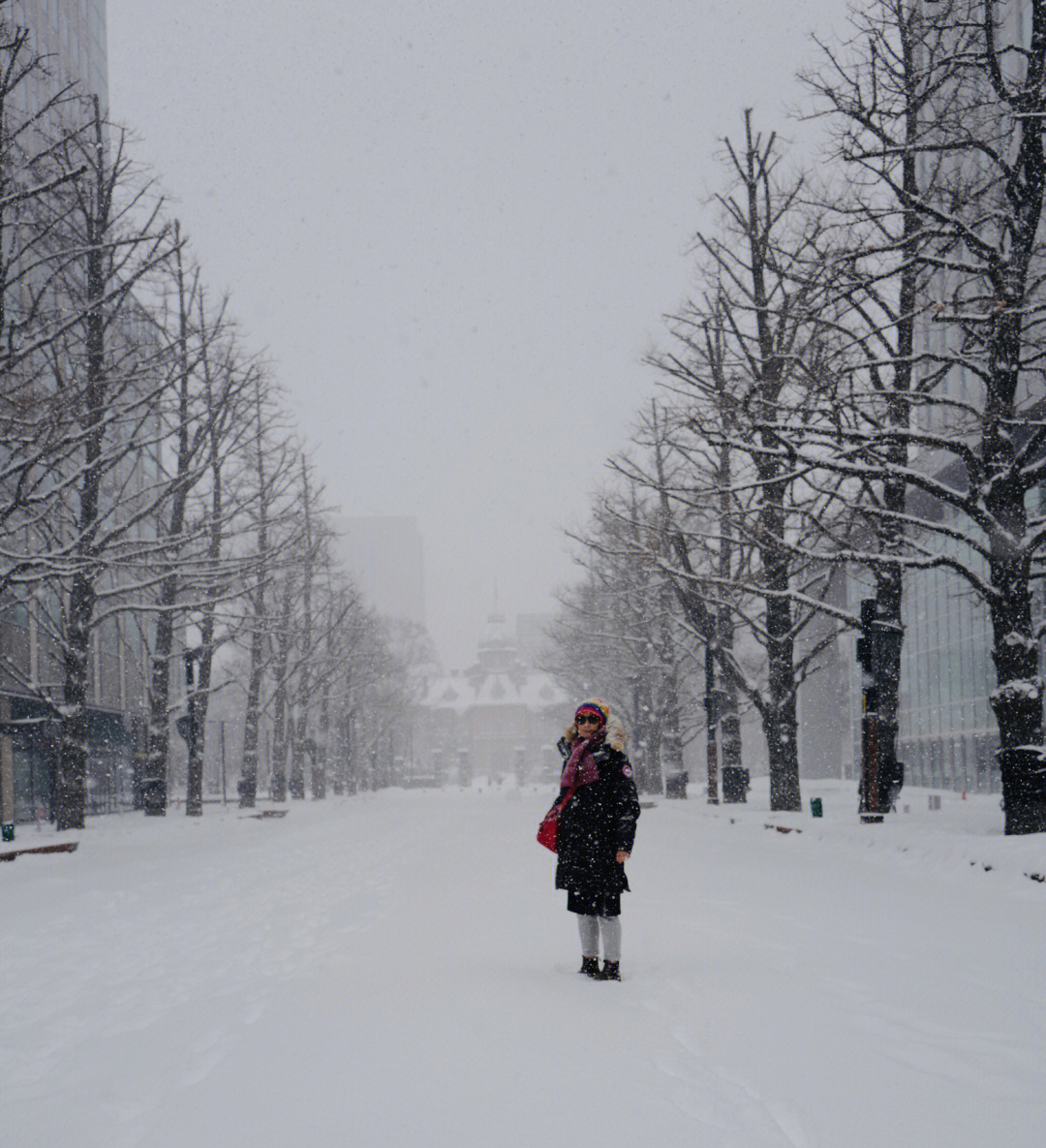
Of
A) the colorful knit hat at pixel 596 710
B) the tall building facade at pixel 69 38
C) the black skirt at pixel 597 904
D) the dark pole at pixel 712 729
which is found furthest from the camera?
the tall building facade at pixel 69 38

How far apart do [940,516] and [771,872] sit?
31.9 m

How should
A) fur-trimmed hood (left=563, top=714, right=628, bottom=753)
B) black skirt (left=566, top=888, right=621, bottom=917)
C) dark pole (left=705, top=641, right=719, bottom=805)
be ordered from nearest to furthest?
black skirt (left=566, top=888, right=621, bottom=917)
fur-trimmed hood (left=563, top=714, right=628, bottom=753)
dark pole (left=705, top=641, right=719, bottom=805)

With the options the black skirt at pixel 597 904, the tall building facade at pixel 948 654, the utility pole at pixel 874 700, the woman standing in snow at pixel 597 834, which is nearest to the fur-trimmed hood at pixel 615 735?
the woman standing in snow at pixel 597 834

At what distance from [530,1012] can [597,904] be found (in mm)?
1019

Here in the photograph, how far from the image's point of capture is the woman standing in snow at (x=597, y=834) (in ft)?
23.3

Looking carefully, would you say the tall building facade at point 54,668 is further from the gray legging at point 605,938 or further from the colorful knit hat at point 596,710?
the gray legging at point 605,938

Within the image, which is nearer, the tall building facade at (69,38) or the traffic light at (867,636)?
the traffic light at (867,636)

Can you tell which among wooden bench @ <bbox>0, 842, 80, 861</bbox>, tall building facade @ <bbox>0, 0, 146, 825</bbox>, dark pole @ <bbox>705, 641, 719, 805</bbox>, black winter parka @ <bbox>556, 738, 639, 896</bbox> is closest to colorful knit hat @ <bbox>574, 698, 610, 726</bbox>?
black winter parka @ <bbox>556, 738, 639, 896</bbox>

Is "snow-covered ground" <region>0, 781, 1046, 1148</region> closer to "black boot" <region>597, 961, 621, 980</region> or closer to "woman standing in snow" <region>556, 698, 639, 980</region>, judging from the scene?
"black boot" <region>597, 961, 621, 980</region>

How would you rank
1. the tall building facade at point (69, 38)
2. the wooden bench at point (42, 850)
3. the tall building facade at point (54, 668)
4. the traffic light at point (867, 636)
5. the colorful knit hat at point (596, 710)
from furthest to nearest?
the tall building facade at point (69, 38) → the tall building facade at point (54, 668) → the traffic light at point (867, 636) → the wooden bench at point (42, 850) → the colorful knit hat at point (596, 710)

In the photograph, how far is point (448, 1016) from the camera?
612cm

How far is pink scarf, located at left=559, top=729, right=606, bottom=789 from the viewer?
7.40 m

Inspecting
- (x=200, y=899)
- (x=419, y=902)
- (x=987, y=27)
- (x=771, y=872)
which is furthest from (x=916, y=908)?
(x=987, y=27)

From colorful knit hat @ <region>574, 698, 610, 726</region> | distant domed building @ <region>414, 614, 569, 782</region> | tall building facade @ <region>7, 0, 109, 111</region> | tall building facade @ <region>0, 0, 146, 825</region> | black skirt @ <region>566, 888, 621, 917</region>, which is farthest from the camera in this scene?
distant domed building @ <region>414, 614, 569, 782</region>
